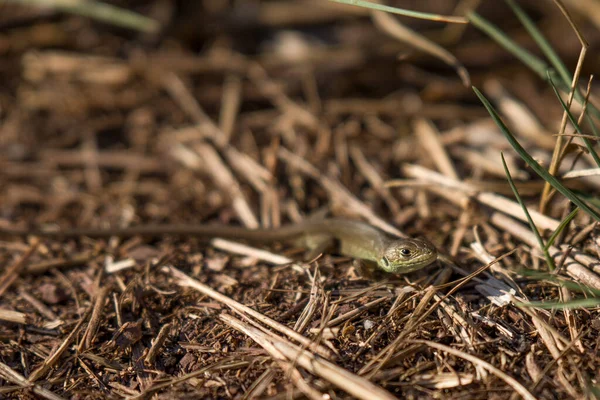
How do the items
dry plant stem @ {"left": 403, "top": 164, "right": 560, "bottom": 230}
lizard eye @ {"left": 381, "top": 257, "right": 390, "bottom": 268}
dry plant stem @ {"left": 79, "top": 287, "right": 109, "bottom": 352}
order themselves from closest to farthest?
1. dry plant stem @ {"left": 79, "top": 287, "right": 109, "bottom": 352}
2. dry plant stem @ {"left": 403, "top": 164, "right": 560, "bottom": 230}
3. lizard eye @ {"left": 381, "top": 257, "right": 390, "bottom": 268}

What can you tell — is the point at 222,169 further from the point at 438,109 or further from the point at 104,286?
the point at 438,109

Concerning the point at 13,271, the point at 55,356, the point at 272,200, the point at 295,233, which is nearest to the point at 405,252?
the point at 295,233

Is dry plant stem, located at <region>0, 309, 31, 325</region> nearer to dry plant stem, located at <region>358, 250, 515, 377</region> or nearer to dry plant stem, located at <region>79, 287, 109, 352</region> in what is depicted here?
dry plant stem, located at <region>79, 287, 109, 352</region>

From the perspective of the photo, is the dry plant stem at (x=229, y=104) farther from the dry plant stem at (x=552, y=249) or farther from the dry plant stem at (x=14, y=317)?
the dry plant stem at (x=552, y=249)

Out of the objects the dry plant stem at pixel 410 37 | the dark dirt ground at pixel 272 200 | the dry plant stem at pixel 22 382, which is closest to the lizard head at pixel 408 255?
the dark dirt ground at pixel 272 200

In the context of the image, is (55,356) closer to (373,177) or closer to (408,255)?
(408,255)

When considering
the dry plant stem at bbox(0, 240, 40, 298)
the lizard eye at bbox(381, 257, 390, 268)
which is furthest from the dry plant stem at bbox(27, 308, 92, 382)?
the lizard eye at bbox(381, 257, 390, 268)
